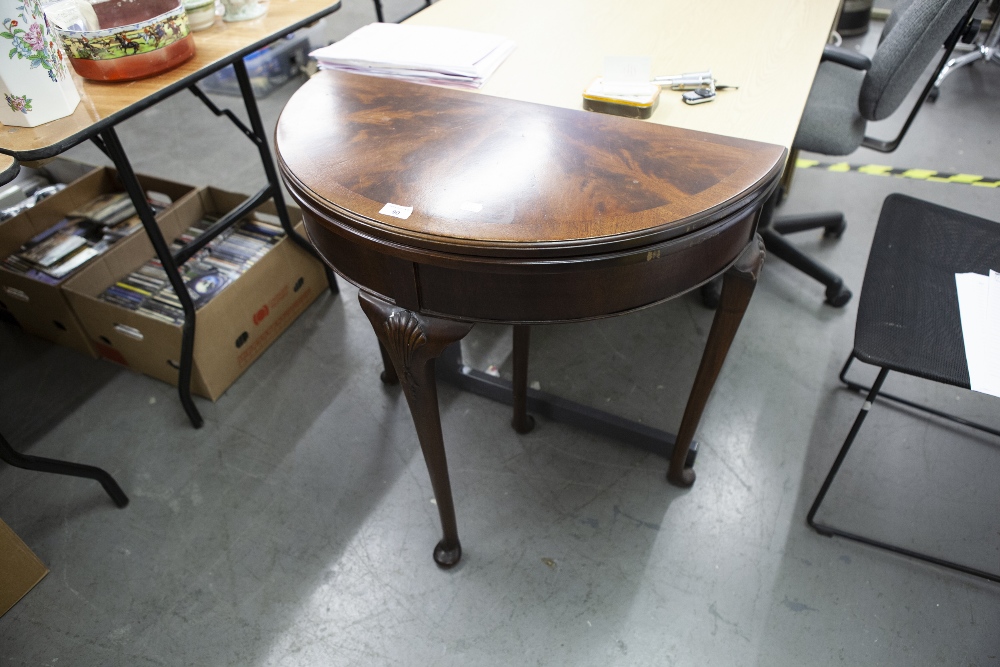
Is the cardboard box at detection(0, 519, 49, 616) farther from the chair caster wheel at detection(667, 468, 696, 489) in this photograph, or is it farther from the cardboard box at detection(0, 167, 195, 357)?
the chair caster wheel at detection(667, 468, 696, 489)

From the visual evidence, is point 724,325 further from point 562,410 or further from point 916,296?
point 562,410

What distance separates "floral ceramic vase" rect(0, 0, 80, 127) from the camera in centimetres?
102

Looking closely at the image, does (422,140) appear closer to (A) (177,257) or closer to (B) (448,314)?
(B) (448,314)

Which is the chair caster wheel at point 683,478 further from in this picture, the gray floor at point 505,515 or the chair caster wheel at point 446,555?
the chair caster wheel at point 446,555

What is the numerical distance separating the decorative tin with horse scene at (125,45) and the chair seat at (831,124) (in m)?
1.49

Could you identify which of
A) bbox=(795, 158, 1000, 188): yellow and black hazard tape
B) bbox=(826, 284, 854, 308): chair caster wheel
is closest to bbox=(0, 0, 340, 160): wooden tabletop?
bbox=(826, 284, 854, 308): chair caster wheel

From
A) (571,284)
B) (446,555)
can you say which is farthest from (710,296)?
(571,284)

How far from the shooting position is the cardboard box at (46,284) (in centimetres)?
172

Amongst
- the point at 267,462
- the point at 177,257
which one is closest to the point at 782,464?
the point at 267,462

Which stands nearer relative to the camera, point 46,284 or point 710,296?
point 46,284

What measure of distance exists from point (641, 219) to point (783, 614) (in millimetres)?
909

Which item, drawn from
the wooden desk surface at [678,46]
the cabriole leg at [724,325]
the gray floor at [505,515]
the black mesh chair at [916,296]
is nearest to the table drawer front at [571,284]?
the cabriole leg at [724,325]

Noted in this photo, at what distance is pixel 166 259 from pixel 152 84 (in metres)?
0.38

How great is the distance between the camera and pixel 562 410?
157 centimetres
